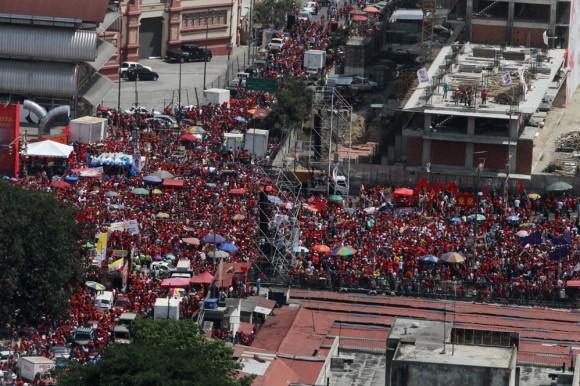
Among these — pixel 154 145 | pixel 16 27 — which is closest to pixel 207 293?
pixel 154 145

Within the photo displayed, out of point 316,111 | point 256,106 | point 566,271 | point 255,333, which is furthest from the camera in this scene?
point 256,106

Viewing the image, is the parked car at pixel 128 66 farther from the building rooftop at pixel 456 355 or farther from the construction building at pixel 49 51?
the building rooftop at pixel 456 355

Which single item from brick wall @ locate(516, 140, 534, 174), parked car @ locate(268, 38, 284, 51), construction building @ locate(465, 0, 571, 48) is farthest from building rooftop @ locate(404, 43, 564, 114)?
parked car @ locate(268, 38, 284, 51)

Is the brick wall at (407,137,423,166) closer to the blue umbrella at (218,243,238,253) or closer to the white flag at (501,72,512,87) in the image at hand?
the white flag at (501,72,512,87)

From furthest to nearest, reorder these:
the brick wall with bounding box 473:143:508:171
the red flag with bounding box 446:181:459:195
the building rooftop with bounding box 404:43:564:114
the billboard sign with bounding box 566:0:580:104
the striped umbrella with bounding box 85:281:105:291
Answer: the billboard sign with bounding box 566:0:580:104 → the building rooftop with bounding box 404:43:564:114 → the brick wall with bounding box 473:143:508:171 → the red flag with bounding box 446:181:459:195 → the striped umbrella with bounding box 85:281:105:291

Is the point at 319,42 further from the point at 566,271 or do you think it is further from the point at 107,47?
the point at 566,271

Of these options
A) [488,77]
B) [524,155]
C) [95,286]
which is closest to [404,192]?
[524,155]
